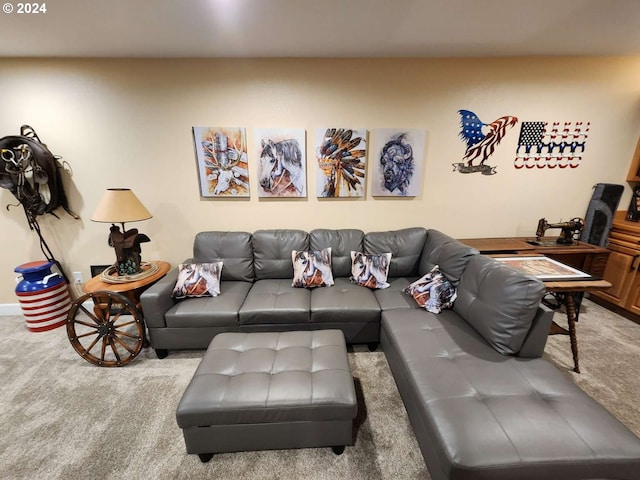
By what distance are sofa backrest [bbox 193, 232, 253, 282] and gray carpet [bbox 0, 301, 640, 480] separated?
2.45ft

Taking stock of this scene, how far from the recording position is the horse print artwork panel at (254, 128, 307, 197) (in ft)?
8.32

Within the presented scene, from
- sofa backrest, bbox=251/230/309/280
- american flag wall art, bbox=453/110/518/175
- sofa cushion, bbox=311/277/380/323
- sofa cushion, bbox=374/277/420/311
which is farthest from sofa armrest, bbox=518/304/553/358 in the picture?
sofa backrest, bbox=251/230/309/280

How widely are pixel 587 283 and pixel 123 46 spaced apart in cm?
397

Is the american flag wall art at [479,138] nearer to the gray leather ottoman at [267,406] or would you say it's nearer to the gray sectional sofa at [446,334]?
the gray sectional sofa at [446,334]

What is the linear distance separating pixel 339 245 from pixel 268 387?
4.94 ft

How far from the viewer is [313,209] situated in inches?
110

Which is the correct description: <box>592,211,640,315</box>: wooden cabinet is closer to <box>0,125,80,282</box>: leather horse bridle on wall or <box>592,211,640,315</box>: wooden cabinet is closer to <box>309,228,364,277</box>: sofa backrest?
<box>309,228,364,277</box>: sofa backrest

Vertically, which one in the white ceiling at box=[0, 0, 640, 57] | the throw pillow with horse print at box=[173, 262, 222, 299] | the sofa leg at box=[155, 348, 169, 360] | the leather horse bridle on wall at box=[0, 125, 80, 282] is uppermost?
the white ceiling at box=[0, 0, 640, 57]

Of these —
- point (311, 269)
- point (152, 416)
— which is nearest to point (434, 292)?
point (311, 269)

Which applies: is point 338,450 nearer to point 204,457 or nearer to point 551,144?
point 204,457

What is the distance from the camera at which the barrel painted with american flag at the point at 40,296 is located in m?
2.44

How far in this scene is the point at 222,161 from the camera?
259 centimetres

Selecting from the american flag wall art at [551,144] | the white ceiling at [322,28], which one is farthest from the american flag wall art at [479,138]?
the white ceiling at [322,28]

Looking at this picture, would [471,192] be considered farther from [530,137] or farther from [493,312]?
[493,312]
